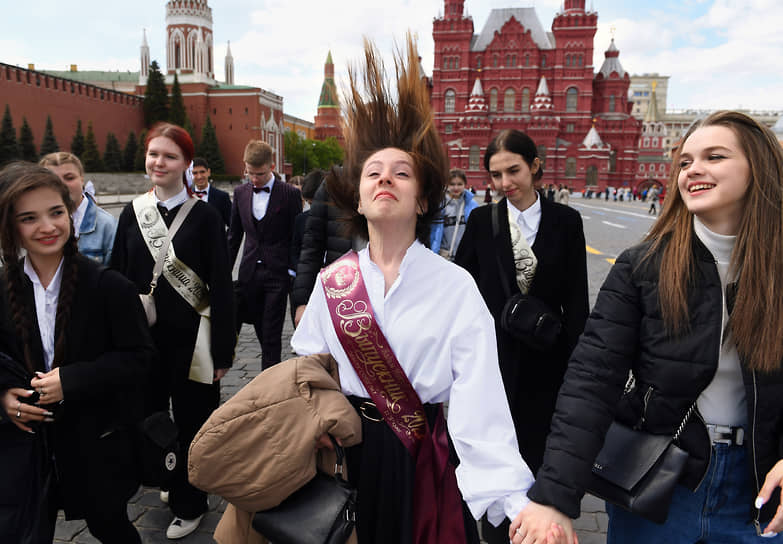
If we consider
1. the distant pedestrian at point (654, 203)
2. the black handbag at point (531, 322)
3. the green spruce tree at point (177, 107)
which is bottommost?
the black handbag at point (531, 322)

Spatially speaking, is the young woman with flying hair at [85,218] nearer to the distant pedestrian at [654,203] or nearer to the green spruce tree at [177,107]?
the distant pedestrian at [654,203]

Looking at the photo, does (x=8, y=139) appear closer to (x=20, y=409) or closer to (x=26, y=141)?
(x=26, y=141)

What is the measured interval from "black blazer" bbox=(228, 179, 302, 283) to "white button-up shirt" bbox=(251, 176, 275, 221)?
0.05 m

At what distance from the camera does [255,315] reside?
4.62 meters

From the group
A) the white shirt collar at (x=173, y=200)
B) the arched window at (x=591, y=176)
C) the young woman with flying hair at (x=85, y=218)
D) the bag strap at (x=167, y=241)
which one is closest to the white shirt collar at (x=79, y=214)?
the young woman with flying hair at (x=85, y=218)

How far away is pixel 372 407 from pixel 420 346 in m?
0.24

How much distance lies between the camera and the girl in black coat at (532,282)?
2873mm

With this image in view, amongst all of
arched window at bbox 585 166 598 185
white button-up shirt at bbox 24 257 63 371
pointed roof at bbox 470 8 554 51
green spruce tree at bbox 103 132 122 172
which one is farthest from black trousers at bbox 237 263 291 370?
pointed roof at bbox 470 8 554 51

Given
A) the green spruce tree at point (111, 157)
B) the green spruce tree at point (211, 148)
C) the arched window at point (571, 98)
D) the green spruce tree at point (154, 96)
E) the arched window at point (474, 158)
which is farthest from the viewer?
the arched window at point (571, 98)

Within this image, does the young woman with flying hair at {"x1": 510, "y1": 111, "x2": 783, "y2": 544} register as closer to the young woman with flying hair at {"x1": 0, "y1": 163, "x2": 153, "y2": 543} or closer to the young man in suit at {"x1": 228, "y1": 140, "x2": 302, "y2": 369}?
the young woman with flying hair at {"x1": 0, "y1": 163, "x2": 153, "y2": 543}

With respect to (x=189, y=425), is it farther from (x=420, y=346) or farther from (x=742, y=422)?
(x=742, y=422)

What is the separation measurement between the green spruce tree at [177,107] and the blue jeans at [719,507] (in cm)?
5993

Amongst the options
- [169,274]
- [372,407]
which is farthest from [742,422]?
[169,274]

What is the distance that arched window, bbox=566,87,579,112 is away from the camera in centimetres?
6284
